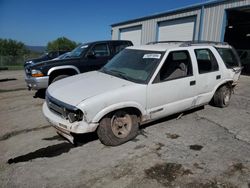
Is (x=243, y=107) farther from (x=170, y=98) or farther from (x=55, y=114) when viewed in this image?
(x=55, y=114)

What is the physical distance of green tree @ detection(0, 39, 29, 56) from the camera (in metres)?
61.2

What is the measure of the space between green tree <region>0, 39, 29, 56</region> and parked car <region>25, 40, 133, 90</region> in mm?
59984

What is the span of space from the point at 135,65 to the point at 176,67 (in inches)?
35.1

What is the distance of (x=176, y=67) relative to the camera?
4.59 meters

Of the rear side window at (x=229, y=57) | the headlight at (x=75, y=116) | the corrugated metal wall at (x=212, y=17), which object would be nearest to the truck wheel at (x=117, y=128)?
the headlight at (x=75, y=116)

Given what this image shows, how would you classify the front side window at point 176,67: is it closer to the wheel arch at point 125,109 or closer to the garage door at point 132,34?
the wheel arch at point 125,109

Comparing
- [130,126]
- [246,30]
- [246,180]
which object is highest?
[246,30]

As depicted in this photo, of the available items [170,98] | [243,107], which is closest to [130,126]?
[170,98]

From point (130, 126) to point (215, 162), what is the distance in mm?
1480

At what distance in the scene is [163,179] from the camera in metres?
2.89

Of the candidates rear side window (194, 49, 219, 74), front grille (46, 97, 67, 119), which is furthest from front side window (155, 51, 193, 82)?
front grille (46, 97, 67, 119)

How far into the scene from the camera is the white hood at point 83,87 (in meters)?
3.52

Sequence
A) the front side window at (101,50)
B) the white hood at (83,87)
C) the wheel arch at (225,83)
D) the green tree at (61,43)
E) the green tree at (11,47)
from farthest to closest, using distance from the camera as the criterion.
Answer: the green tree at (61,43) < the green tree at (11,47) < the front side window at (101,50) < the wheel arch at (225,83) < the white hood at (83,87)

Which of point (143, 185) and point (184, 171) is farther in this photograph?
point (184, 171)
